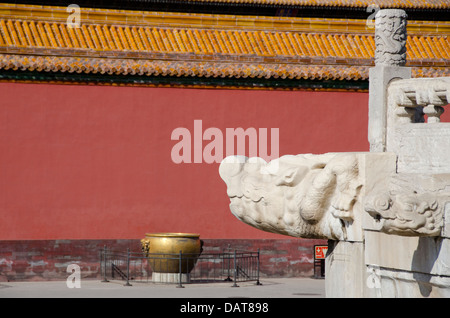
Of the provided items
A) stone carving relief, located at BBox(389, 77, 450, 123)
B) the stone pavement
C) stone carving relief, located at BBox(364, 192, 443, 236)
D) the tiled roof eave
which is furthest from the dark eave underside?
stone carving relief, located at BBox(364, 192, 443, 236)

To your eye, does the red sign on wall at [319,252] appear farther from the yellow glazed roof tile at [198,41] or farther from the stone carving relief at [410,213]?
the stone carving relief at [410,213]

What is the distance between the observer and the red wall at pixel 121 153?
15078mm

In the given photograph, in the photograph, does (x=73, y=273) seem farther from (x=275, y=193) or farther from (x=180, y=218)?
(x=275, y=193)

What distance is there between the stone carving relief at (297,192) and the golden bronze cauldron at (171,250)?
334 inches

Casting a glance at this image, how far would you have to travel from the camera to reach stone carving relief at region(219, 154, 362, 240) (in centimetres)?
548

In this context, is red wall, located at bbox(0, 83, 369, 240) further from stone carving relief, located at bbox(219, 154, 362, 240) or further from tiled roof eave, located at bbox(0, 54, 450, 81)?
stone carving relief, located at bbox(219, 154, 362, 240)

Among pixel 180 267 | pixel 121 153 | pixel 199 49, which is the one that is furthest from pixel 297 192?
pixel 199 49

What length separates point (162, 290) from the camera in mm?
13906

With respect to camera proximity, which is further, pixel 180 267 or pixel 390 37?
pixel 180 267

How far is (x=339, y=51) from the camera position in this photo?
54.6 feet

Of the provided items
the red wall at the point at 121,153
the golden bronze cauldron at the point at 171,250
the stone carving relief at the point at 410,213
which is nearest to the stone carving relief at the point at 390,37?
the stone carving relief at the point at 410,213

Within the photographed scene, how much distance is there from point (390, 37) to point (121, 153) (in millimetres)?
9392

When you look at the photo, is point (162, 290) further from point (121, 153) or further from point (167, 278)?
point (121, 153)
